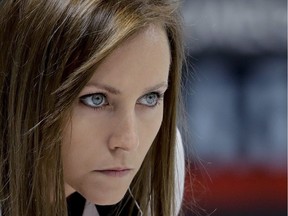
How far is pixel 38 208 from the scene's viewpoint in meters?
1.15

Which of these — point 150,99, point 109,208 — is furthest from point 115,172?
point 109,208

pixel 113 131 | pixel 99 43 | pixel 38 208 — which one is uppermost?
pixel 99 43

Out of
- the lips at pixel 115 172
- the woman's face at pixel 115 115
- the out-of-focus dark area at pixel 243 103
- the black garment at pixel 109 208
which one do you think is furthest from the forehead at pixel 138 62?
the out-of-focus dark area at pixel 243 103

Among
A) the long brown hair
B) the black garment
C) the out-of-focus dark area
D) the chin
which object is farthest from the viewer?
the out-of-focus dark area

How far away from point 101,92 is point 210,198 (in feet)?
4.09

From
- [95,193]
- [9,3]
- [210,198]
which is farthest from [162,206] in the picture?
[210,198]

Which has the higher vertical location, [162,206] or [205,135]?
[205,135]

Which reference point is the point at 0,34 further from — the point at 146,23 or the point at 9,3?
the point at 146,23

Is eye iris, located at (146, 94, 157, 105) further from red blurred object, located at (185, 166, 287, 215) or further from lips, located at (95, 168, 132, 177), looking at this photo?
red blurred object, located at (185, 166, 287, 215)

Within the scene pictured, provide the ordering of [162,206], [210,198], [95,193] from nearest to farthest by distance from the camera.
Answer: [95,193], [162,206], [210,198]

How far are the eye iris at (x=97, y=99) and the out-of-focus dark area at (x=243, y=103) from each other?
47.2 inches

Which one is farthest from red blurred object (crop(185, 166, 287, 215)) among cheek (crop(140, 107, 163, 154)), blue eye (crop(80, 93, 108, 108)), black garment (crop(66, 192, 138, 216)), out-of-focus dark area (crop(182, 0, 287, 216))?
blue eye (crop(80, 93, 108, 108))

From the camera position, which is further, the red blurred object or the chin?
the red blurred object

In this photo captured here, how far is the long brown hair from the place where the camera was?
106 cm
